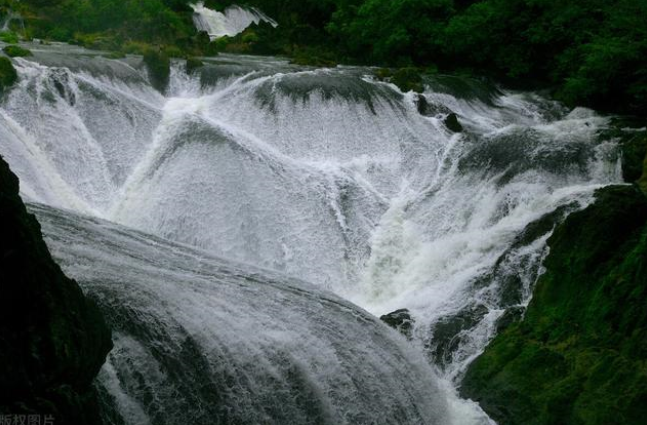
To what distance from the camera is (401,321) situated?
347 inches

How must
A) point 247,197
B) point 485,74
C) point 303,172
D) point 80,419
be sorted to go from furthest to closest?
point 485,74, point 303,172, point 247,197, point 80,419

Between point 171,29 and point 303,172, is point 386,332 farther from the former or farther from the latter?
point 171,29

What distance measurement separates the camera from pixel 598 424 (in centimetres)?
648

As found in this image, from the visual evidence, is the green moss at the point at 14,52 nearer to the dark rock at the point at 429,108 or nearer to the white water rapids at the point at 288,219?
the white water rapids at the point at 288,219

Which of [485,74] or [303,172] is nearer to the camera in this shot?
[303,172]

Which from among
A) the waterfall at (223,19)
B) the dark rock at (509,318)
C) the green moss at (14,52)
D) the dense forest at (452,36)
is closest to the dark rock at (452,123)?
the dense forest at (452,36)

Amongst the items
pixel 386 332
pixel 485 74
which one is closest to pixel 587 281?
pixel 386 332

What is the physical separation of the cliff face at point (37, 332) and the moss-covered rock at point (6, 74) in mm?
8118

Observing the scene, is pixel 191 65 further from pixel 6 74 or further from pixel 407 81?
pixel 407 81

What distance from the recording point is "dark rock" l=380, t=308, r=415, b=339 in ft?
28.5

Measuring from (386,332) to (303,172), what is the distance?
502cm

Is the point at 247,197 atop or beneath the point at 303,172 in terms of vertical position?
beneath

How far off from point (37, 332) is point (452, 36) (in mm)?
16602

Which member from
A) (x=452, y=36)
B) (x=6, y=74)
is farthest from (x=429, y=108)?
(x=6, y=74)
